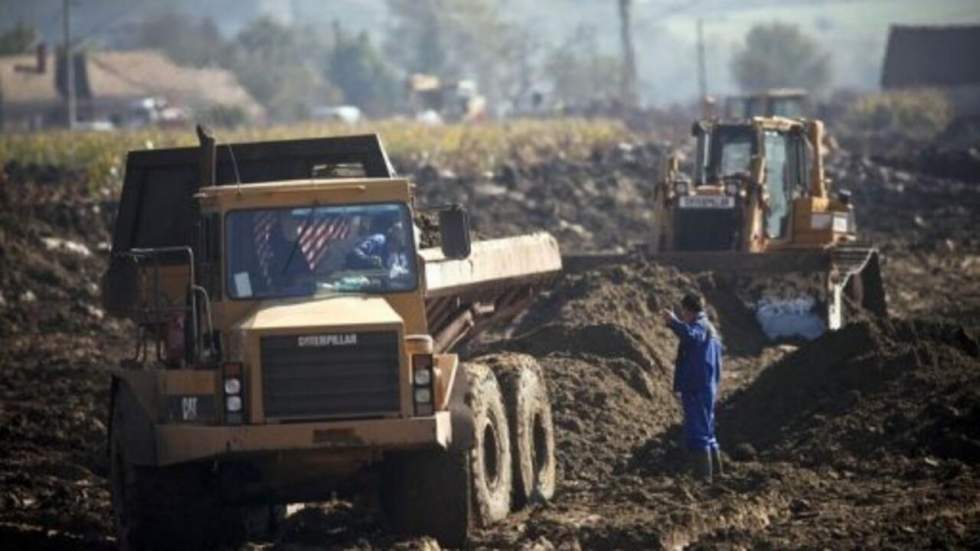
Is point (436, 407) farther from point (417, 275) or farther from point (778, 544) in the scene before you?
point (778, 544)

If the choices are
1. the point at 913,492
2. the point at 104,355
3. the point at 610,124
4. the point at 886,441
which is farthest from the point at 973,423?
the point at 610,124

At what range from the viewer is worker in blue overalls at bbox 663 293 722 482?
17.7 m

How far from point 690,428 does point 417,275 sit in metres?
3.54

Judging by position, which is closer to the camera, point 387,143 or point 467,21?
point 387,143

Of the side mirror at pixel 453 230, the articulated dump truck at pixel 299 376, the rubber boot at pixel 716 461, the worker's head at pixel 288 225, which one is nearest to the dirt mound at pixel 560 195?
the rubber boot at pixel 716 461

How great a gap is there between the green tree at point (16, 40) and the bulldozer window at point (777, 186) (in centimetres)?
8768

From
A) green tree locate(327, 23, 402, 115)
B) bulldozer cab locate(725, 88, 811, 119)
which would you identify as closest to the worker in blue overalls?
bulldozer cab locate(725, 88, 811, 119)

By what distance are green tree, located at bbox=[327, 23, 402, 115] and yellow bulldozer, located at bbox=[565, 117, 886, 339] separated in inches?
4279

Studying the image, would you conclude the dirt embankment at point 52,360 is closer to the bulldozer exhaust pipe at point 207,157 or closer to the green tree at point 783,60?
the bulldozer exhaust pipe at point 207,157

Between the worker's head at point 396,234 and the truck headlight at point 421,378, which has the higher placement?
the worker's head at point 396,234

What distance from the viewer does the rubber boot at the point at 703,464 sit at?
17.9 m

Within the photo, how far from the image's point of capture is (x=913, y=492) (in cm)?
1677

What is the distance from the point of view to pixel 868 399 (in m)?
20.5

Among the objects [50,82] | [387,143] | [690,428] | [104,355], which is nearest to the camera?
[690,428]
